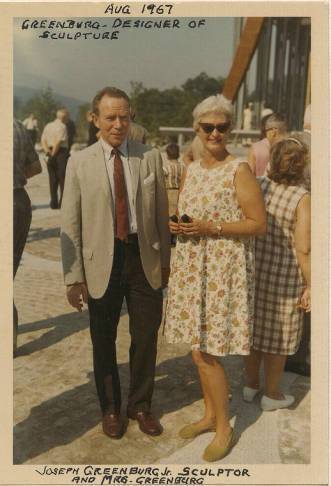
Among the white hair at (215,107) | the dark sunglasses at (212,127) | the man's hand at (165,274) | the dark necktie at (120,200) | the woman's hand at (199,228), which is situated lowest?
the man's hand at (165,274)

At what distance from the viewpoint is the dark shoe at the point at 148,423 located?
3399 mm

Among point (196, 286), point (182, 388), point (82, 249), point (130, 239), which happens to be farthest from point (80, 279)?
point (182, 388)

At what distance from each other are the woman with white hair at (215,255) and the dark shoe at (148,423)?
0.39 m

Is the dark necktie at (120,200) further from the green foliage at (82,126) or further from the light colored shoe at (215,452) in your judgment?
the green foliage at (82,126)

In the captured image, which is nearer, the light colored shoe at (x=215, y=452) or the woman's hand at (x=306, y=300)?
the light colored shoe at (x=215, y=452)

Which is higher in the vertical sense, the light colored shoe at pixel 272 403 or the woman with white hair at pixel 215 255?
the woman with white hair at pixel 215 255

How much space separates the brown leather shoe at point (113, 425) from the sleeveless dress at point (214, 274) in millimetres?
750

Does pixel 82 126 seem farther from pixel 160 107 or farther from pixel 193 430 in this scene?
pixel 193 430

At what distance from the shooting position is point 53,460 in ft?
10.3

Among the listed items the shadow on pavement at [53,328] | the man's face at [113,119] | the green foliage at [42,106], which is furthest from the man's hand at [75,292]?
the green foliage at [42,106]

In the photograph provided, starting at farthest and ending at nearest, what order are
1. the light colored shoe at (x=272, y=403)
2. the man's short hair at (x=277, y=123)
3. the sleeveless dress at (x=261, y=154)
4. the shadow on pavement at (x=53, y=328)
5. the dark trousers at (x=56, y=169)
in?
the dark trousers at (x=56, y=169)
the sleeveless dress at (x=261, y=154)
the man's short hair at (x=277, y=123)
the shadow on pavement at (x=53, y=328)
the light colored shoe at (x=272, y=403)

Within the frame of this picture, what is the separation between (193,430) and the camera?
3.40m

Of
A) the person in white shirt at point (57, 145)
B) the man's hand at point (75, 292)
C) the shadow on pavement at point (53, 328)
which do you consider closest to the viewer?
the man's hand at point (75, 292)

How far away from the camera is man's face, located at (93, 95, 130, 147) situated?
9.71ft
